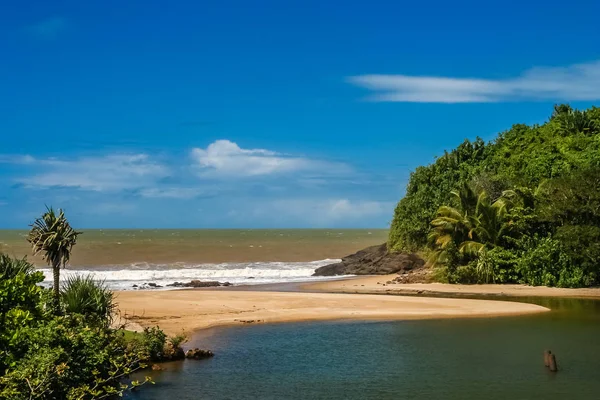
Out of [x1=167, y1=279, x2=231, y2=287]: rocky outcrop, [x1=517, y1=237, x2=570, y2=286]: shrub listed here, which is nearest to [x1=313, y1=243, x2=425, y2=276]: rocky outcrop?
[x1=167, y1=279, x2=231, y2=287]: rocky outcrop

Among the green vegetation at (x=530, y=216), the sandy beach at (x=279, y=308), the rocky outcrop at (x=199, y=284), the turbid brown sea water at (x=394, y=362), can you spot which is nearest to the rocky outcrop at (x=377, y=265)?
the green vegetation at (x=530, y=216)

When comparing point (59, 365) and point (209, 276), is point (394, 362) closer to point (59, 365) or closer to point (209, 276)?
point (59, 365)

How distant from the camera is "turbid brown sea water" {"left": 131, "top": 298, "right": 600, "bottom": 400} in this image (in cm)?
1997

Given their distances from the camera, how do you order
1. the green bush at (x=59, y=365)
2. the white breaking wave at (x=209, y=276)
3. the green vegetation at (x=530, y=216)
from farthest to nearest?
the white breaking wave at (x=209, y=276), the green vegetation at (x=530, y=216), the green bush at (x=59, y=365)

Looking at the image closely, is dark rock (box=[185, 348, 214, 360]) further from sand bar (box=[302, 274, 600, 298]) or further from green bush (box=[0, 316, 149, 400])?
sand bar (box=[302, 274, 600, 298])

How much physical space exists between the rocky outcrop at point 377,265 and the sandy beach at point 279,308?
18337 mm

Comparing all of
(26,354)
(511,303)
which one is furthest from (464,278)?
(26,354)

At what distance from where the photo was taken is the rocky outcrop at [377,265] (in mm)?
60281

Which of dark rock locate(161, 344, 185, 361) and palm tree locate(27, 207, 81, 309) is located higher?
palm tree locate(27, 207, 81, 309)

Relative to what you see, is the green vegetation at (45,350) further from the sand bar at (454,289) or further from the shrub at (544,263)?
the shrub at (544,263)

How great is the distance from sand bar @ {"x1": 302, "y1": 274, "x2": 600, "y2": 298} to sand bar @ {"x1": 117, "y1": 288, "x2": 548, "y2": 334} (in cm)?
450

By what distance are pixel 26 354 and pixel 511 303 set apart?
28.8 m

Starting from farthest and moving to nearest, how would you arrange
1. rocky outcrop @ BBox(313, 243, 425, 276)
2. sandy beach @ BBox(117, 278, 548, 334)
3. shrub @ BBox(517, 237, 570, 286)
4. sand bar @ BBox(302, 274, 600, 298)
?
rocky outcrop @ BBox(313, 243, 425, 276) < shrub @ BBox(517, 237, 570, 286) < sand bar @ BBox(302, 274, 600, 298) < sandy beach @ BBox(117, 278, 548, 334)

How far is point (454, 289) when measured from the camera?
4616 centimetres
